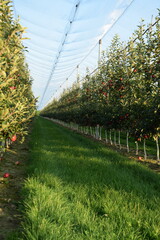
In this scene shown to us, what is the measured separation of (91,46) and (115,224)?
20.7 metres

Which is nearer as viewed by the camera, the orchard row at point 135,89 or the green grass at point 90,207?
the green grass at point 90,207

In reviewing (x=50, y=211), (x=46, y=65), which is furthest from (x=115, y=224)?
(x=46, y=65)

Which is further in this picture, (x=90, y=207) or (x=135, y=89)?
(x=135, y=89)

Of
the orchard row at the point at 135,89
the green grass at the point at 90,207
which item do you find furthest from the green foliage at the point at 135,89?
the green grass at the point at 90,207

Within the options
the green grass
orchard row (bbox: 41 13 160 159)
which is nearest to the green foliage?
orchard row (bbox: 41 13 160 159)

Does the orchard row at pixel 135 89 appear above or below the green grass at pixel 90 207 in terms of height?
above

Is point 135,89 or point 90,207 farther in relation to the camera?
point 135,89

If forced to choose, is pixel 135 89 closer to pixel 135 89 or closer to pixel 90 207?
pixel 135 89

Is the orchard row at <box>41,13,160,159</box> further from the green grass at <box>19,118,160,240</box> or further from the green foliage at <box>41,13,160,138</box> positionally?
the green grass at <box>19,118,160,240</box>

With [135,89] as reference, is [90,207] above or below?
below

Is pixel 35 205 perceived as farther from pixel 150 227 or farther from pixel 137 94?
pixel 137 94

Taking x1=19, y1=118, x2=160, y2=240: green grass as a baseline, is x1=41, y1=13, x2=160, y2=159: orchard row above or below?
above

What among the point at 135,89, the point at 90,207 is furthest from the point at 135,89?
the point at 90,207

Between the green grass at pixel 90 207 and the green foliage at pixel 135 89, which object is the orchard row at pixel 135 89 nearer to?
the green foliage at pixel 135 89
